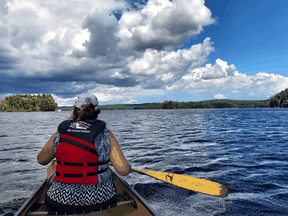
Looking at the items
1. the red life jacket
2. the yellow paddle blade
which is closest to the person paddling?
the red life jacket

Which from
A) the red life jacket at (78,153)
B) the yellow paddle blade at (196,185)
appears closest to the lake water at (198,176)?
the yellow paddle blade at (196,185)

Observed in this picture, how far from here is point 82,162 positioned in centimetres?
295

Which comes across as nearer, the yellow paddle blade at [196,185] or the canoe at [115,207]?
the canoe at [115,207]

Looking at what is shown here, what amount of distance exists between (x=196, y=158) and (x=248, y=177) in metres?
3.06

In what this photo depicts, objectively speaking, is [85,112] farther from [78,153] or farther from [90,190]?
[90,190]

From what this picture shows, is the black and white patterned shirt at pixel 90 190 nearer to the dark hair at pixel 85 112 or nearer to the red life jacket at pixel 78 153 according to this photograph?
the red life jacket at pixel 78 153

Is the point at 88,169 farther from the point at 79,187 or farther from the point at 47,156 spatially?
the point at 47,156

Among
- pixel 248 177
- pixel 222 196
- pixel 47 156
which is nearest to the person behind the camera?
pixel 47 156

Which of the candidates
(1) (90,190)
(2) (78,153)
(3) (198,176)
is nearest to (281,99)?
(3) (198,176)

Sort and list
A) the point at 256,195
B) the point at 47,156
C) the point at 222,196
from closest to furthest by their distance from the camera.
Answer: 1. the point at 47,156
2. the point at 222,196
3. the point at 256,195

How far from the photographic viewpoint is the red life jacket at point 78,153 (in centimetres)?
290

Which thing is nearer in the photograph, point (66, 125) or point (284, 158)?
point (66, 125)

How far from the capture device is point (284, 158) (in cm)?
998

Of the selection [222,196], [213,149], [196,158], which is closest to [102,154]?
[222,196]
